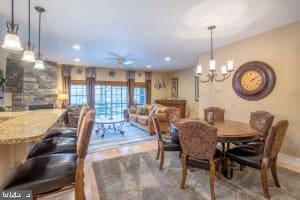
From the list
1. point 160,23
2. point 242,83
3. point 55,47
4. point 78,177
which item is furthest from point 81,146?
point 55,47

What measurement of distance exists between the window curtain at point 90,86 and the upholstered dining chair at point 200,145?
20.7 feet

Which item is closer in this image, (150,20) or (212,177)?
(212,177)

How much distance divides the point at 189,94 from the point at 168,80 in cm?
203

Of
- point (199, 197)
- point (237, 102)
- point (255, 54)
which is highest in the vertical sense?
point (255, 54)

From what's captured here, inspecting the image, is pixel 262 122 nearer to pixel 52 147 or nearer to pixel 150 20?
pixel 150 20

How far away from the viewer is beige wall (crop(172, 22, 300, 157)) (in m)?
3.04

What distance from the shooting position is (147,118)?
18.6 feet

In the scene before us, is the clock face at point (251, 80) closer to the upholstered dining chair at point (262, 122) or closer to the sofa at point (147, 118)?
the upholstered dining chair at point (262, 122)

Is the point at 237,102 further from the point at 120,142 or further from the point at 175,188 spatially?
the point at 120,142

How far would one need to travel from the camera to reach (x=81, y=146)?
1380 millimetres

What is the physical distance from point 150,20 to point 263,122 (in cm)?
272

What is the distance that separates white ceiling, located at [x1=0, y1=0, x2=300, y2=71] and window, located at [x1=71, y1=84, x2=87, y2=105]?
3.53 m

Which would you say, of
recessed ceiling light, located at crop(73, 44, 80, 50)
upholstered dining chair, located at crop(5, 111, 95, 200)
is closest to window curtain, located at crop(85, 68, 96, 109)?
recessed ceiling light, located at crop(73, 44, 80, 50)

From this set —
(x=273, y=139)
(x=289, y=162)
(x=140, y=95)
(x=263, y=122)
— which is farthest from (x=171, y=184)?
(x=140, y=95)
